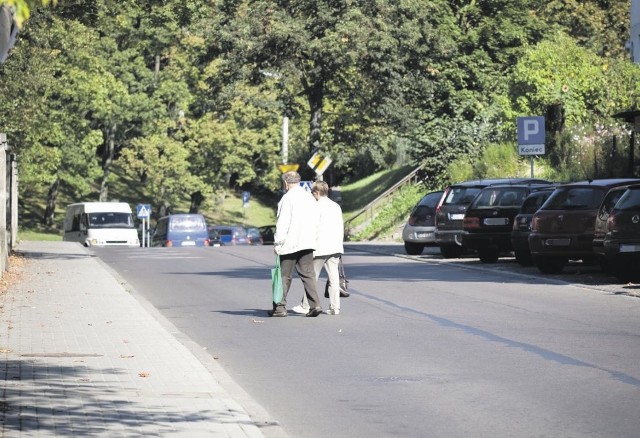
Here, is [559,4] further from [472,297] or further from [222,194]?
[472,297]

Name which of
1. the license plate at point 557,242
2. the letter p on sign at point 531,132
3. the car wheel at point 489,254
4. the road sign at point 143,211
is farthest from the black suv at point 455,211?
the road sign at point 143,211

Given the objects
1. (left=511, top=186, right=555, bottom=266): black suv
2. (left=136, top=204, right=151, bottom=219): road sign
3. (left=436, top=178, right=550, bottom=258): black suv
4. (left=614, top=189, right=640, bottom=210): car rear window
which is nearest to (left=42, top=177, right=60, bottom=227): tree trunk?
(left=136, top=204, right=151, bottom=219): road sign

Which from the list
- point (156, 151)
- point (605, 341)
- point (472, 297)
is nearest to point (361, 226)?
point (156, 151)

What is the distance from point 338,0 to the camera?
56.8m

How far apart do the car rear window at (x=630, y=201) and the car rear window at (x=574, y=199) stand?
8.42 ft

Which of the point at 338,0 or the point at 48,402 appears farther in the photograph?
the point at 338,0

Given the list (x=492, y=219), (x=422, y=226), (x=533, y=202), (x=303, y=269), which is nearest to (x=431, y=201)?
(x=422, y=226)

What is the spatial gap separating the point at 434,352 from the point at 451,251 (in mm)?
22078

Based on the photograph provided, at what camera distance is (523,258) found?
Answer: 30.6 metres

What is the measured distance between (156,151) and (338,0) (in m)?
21.3

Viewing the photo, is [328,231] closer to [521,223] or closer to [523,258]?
[521,223]

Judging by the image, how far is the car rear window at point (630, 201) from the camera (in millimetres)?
23531

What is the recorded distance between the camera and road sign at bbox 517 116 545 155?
34.1m

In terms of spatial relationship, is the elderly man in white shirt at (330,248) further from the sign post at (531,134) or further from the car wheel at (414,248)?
the car wheel at (414,248)
